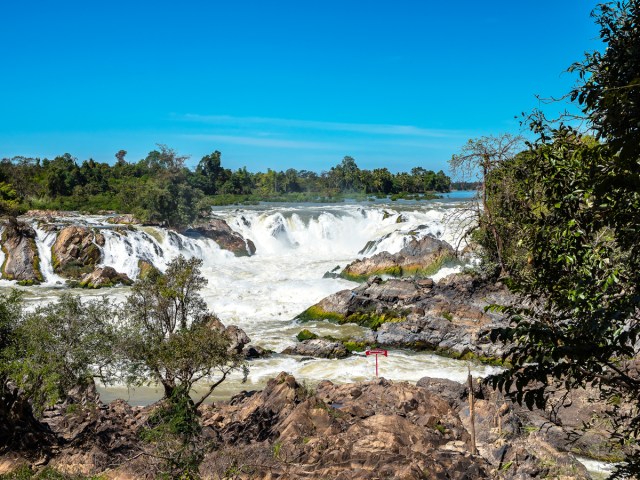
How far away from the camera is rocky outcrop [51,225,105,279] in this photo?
96.5ft

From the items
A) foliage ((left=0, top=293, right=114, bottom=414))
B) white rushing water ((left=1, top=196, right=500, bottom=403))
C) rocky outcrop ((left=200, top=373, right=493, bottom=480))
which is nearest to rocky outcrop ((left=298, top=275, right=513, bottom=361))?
white rushing water ((left=1, top=196, right=500, bottom=403))

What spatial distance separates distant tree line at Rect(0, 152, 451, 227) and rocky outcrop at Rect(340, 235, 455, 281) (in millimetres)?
14014

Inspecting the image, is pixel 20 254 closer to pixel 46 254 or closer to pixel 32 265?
pixel 32 265

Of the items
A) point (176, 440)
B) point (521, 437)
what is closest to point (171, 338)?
point (176, 440)

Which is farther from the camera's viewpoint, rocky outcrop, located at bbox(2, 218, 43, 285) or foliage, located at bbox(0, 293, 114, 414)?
rocky outcrop, located at bbox(2, 218, 43, 285)

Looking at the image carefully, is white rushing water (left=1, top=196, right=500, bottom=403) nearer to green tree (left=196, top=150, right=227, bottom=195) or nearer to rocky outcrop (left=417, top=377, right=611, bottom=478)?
rocky outcrop (left=417, top=377, right=611, bottom=478)

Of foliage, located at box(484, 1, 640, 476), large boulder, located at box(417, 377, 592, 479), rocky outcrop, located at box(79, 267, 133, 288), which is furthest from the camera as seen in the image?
rocky outcrop, located at box(79, 267, 133, 288)

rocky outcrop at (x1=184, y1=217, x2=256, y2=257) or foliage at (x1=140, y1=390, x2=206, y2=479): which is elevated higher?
rocky outcrop at (x1=184, y1=217, x2=256, y2=257)

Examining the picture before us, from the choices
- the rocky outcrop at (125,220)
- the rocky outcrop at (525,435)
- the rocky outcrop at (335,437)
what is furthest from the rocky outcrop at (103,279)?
the rocky outcrop at (525,435)

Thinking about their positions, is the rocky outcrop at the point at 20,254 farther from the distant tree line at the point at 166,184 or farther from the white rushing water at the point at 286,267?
the distant tree line at the point at 166,184

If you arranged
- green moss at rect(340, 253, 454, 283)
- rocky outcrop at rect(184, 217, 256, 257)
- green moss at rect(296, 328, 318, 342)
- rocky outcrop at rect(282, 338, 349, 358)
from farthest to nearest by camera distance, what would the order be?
rocky outcrop at rect(184, 217, 256, 257)
green moss at rect(340, 253, 454, 283)
green moss at rect(296, 328, 318, 342)
rocky outcrop at rect(282, 338, 349, 358)

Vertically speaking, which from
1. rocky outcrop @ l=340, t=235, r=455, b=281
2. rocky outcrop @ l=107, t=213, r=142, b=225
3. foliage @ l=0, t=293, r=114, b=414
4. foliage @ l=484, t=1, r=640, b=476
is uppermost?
foliage @ l=484, t=1, r=640, b=476

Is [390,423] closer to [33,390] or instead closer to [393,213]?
[33,390]

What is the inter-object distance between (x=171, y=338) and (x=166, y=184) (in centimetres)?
2890
